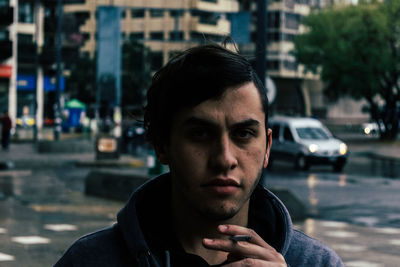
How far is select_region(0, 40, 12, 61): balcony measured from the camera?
64.2 meters

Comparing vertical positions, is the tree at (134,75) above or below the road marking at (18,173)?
below

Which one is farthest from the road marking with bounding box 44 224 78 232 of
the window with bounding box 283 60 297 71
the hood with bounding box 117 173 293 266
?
the window with bounding box 283 60 297 71

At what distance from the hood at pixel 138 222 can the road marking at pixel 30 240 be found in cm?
805

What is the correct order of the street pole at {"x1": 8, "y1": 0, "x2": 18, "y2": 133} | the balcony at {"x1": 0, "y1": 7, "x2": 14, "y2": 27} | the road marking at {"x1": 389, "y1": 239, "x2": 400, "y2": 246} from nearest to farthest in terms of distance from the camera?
the road marking at {"x1": 389, "y1": 239, "x2": 400, "y2": 246} < the balcony at {"x1": 0, "y1": 7, "x2": 14, "y2": 27} < the street pole at {"x1": 8, "y1": 0, "x2": 18, "y2": 133}

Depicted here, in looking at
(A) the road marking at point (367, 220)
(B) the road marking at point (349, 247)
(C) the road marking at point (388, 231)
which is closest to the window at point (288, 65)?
(A) the road marking at point (367, 220)

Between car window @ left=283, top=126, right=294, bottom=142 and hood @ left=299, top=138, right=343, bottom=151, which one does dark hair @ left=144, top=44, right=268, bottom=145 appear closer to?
hood @ left=299, top=138, right=343, bottom=151

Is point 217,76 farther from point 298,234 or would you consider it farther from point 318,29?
point 318,29

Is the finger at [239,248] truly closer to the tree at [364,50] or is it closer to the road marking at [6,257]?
the road marking at [6,257]

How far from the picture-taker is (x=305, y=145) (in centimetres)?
2562

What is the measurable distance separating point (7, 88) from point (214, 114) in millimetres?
66515

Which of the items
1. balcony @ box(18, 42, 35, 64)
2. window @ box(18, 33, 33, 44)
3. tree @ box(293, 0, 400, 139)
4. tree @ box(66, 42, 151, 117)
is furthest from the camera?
tree @ box(66, 42, 151, 117)

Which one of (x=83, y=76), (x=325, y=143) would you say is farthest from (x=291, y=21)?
(x=325, y=143)

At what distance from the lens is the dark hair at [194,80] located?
2074 millimetres

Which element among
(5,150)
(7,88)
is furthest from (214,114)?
(7,88)
